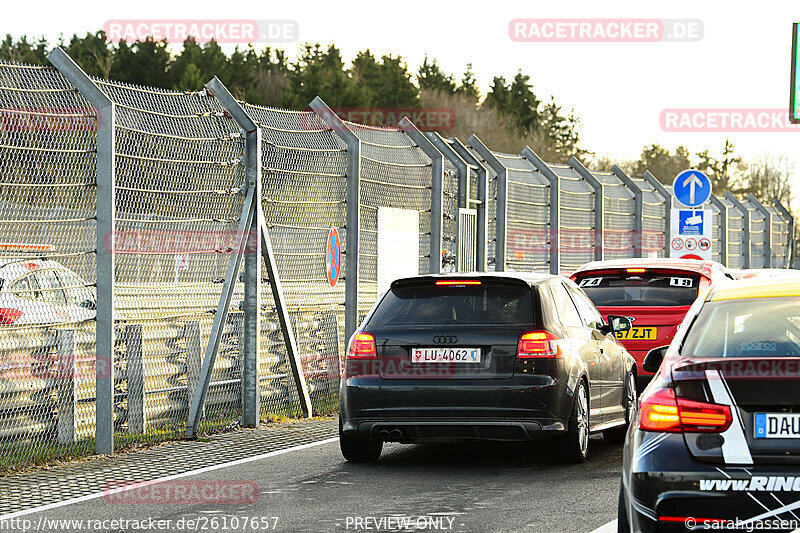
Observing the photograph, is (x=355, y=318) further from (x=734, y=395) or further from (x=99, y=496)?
(x=734, y=395)

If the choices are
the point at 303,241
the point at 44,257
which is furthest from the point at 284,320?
the point at 44,257

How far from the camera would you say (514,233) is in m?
20.2

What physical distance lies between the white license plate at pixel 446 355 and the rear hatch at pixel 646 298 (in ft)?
13.5

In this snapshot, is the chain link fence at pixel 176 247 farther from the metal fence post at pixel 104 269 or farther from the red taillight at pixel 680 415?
the red taillight at pixel 680 415

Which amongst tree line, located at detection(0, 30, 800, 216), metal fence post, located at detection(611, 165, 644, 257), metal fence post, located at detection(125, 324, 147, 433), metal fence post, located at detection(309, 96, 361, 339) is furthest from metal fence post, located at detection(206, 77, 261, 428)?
tree line, located at detection(0, 30, 800, 216)

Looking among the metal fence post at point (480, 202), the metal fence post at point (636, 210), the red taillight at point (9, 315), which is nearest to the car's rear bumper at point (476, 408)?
the red taillight at point (9, 315)

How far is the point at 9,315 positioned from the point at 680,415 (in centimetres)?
630

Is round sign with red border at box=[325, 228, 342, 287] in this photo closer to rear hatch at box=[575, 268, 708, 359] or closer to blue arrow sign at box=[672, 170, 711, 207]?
rear hatch at box=[575, 268, 708, 359]

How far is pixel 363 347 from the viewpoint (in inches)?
387

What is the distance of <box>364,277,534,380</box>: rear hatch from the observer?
31.2 ft

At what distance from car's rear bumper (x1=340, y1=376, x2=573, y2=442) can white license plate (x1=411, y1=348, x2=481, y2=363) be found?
0.15 metres

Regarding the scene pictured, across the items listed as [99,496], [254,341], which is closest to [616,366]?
[254,341]

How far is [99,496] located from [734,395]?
4.50 meters

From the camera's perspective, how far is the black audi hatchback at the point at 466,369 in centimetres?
947
